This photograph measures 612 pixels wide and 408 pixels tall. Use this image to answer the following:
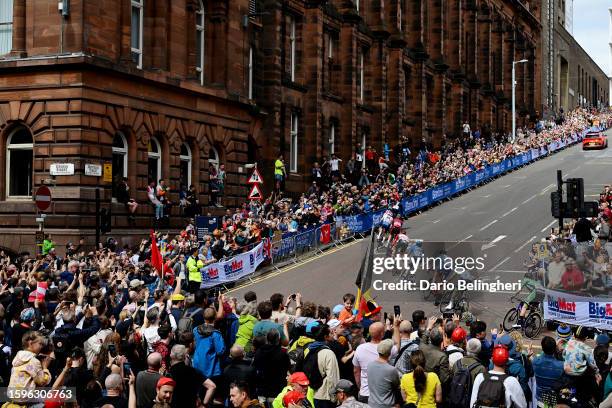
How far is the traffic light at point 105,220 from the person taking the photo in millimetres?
27328

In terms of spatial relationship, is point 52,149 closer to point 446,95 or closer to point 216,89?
point 216,89

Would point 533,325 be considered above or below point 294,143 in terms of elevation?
below

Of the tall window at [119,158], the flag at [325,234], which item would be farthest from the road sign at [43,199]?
the flag at [325,234]

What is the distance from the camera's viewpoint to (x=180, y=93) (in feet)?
112

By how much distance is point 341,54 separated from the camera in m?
53.1

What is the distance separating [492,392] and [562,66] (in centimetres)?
12287

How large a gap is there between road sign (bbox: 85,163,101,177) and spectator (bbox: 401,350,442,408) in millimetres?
20531

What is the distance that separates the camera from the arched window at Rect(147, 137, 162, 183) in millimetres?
33094

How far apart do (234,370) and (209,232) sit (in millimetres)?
22215

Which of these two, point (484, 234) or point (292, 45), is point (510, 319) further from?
point (292, 45)

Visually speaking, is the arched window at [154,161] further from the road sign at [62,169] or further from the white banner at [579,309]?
the white banner at [579,309]

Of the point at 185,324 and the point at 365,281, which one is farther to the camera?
the point at 365,281

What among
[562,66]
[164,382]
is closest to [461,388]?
[164,382]

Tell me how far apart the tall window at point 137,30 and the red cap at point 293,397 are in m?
25.2
